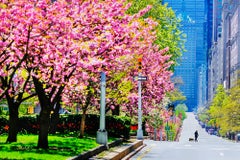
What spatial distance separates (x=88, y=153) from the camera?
20609 mm

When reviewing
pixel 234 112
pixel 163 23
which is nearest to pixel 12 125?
pixel 163 23

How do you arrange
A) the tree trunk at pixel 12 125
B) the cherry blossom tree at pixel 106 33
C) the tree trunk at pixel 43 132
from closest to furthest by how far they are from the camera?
the cherry blossom tree at pixel 106 33, the tree trunk at pixel 43 132, the tree trunk at pixel 12 125

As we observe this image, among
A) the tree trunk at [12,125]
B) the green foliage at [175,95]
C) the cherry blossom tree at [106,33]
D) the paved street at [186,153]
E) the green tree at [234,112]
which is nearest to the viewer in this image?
the cherry blossom tree at [106,33]

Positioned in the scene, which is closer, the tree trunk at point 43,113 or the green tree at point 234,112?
the tree trunk at point 43,113

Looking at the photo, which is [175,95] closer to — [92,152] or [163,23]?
[163,23]

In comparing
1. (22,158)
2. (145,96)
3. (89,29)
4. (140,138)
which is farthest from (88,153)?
(145,96)

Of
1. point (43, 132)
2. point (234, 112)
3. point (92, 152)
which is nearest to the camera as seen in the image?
point (92, 152)

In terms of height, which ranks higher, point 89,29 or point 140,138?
point 89,29

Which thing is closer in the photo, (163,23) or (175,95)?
(163,23)

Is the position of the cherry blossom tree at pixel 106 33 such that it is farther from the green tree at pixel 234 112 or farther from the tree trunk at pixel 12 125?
the green tree at pixel 234 112

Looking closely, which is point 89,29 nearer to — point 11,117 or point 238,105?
point 11,117

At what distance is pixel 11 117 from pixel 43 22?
1072 cm

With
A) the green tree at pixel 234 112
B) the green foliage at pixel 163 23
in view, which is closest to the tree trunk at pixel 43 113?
the green foliage at pixel 163 23

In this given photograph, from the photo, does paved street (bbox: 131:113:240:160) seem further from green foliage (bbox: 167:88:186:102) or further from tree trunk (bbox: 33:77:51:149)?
green foliage (bbox: 167:88:186:102)
